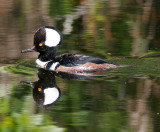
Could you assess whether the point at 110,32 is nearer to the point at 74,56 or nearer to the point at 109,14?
the point at 109,14

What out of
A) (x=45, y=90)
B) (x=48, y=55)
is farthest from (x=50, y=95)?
(x=48, y=55)

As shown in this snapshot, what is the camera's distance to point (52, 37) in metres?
9.14

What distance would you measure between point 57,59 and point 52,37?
1.51ft

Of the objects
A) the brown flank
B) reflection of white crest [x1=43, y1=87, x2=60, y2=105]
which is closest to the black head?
the brown flank

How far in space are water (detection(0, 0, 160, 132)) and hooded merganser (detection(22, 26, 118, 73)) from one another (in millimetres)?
209

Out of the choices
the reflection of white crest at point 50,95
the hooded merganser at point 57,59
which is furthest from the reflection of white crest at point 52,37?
the reflection of white crest at point 50,95

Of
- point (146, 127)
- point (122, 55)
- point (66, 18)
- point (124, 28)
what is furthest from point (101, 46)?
point (146, 127)

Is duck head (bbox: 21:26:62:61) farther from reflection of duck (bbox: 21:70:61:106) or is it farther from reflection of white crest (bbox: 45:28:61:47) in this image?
reflection of duck (bbox: 21:70:61:106)

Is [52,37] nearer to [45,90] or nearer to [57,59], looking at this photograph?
[57,59]

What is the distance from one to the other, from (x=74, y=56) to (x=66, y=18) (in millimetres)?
4665

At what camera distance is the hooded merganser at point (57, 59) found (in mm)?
8773

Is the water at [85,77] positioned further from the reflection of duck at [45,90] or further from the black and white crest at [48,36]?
the black and white crest at [48,36]

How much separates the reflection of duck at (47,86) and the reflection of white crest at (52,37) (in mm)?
594

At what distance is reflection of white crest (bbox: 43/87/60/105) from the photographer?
23.1 ft
